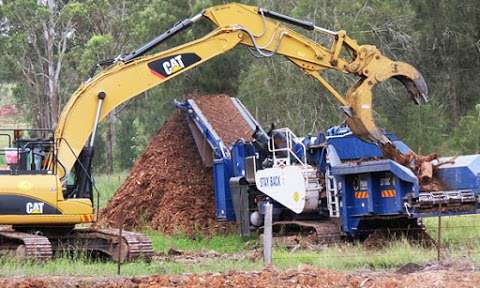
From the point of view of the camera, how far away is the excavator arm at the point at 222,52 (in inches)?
694

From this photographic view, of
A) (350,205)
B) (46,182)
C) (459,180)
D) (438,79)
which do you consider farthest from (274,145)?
(438,79)

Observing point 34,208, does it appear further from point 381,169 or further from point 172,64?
point 381,169

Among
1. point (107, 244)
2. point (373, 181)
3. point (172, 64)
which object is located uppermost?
point (172, 64)

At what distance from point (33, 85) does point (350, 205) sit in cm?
3591

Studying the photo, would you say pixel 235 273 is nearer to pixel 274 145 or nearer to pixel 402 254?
pixel 402 254

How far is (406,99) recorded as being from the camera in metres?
36.3

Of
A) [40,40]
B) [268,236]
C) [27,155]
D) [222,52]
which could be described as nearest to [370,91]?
[222,52]

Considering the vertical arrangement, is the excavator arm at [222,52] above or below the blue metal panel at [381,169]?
above

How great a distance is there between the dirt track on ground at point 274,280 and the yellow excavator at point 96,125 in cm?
310

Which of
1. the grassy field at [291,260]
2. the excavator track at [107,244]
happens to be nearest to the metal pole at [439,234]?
the grassy field at [291,260]

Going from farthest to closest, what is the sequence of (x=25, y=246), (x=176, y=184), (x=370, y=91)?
(x=176, y=184) → (x=370, y=91) → (x=25, y=246)

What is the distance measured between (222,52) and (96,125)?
3780 mm

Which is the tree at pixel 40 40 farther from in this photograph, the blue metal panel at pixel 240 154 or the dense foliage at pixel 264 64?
the blue metal panel at pixel 240 154

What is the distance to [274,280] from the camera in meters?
11.9
